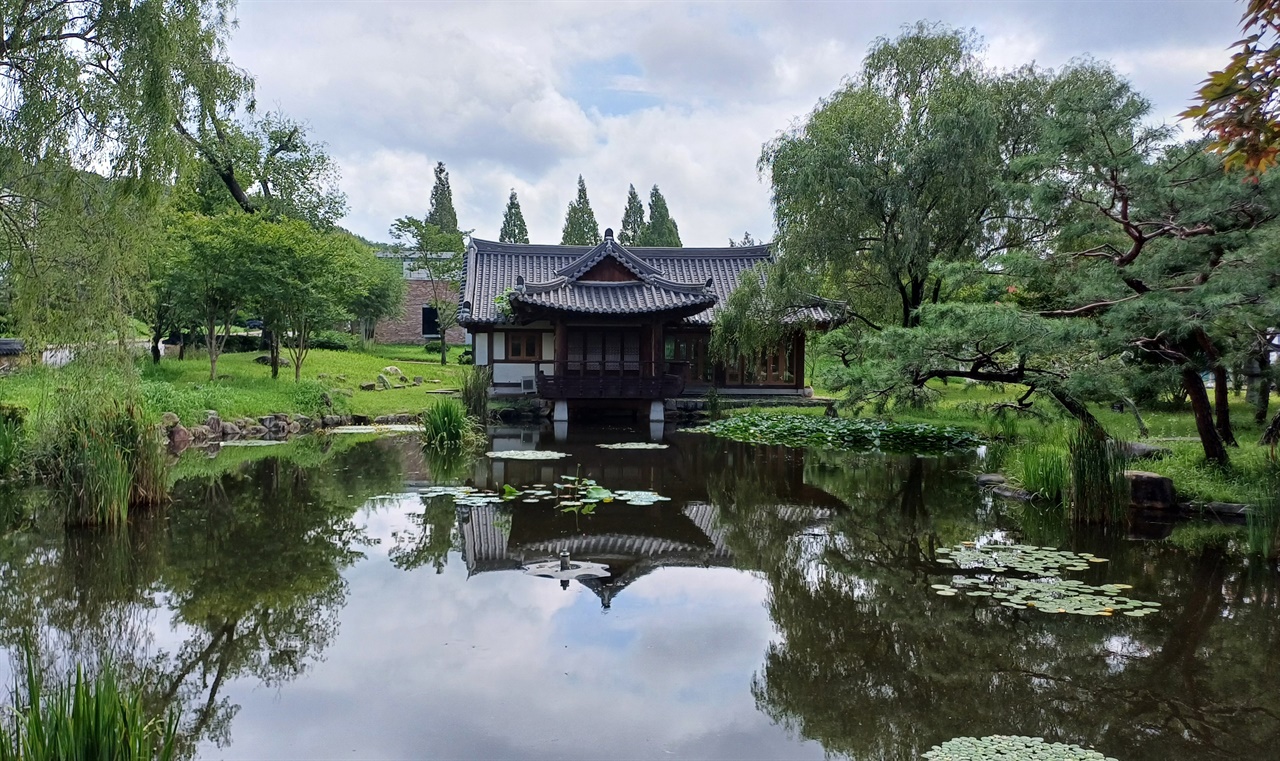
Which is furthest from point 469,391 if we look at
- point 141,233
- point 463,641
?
point 463,641

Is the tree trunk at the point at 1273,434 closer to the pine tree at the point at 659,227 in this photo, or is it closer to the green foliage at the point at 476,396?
the green foliage at the point at 476,396

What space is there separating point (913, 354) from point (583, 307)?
28.8 ft

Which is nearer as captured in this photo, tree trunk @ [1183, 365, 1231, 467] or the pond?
the pond

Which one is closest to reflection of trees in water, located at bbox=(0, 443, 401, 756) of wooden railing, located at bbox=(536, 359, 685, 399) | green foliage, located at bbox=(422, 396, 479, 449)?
green foliage, located at bbox=(422, 396, 479, 449)

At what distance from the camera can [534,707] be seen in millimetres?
3607

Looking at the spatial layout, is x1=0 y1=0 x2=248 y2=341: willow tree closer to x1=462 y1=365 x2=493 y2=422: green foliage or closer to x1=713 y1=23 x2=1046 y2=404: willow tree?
x1=462 y1=365 x2=493 y2=422: green foliage

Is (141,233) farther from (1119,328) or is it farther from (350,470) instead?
(1119,328)

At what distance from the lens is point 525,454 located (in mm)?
11547

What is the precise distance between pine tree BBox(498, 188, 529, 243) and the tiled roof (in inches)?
512

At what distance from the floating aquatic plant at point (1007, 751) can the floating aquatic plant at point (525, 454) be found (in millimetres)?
8563

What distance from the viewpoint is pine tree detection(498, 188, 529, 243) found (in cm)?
3503

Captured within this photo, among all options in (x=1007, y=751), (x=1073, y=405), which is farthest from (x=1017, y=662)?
(x=1073, y=405)

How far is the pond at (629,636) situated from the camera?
11.1 ft

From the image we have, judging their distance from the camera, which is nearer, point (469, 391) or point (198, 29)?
point (198, 29)
